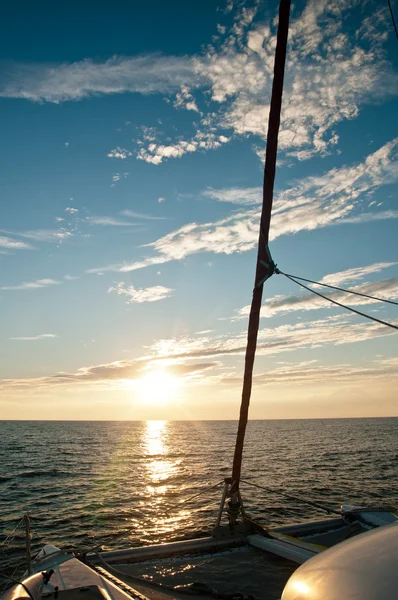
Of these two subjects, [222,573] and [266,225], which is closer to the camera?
[222,573]

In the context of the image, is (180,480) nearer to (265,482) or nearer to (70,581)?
(265,482)

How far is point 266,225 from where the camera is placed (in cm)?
1027

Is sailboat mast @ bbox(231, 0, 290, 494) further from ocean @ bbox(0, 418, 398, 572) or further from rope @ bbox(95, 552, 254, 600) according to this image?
rope @ bbox(95, 552, 254, 600)

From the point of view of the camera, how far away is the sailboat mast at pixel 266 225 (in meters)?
9.34

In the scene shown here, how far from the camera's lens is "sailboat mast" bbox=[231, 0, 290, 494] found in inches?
368

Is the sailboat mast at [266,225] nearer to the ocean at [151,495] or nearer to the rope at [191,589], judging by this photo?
the ocean at [151,495]

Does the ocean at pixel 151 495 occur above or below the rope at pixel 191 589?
below

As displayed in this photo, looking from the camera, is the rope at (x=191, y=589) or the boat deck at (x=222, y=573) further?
the boat deck at (x=222, y=573)

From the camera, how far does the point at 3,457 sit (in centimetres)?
5956

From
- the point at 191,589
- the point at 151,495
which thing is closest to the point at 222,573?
the point at 191,589

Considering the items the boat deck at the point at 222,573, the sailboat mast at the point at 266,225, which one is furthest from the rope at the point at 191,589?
the sailboat mast at the point at 266,225

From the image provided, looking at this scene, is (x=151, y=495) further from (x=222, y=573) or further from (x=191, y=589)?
(x=191, y=589)

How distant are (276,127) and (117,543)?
18500 mm

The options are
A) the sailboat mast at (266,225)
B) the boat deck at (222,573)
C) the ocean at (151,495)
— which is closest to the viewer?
the boat deck at (222,573)
